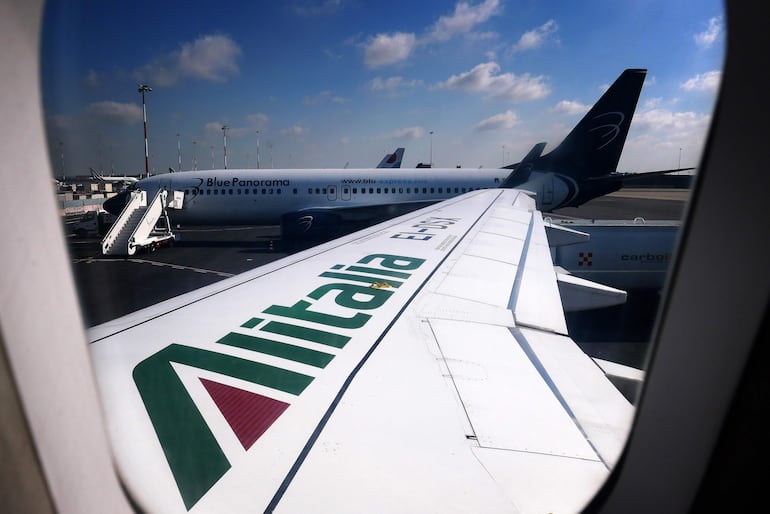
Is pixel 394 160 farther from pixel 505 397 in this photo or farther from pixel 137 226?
pixel 505 397

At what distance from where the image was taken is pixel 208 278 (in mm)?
11328

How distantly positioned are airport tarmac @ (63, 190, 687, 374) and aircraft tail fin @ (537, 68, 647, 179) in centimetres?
228

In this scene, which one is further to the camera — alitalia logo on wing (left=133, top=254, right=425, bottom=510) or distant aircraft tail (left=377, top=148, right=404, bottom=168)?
distant aircraft tail (left=377, top=148, right=404, bottom=168)

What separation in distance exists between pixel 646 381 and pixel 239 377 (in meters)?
1.40

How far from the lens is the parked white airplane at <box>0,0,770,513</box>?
0.98 metres

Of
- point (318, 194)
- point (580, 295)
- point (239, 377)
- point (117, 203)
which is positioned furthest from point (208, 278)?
point (239, 377)

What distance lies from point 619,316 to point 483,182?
9.24 metres

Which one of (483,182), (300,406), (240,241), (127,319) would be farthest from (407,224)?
(240,241)

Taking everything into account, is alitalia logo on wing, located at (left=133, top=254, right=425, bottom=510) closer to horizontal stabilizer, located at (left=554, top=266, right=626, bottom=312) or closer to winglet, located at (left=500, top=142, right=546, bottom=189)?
horizontal stabilizer, located at (left=554, top=266, right=626, bottom=312)

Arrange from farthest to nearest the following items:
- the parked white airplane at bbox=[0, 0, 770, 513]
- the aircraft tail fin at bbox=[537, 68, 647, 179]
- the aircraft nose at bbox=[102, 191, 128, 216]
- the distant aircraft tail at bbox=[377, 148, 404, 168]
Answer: the distant aircraft tail at bbox=[377, 148, 404, 168]
the aircraft nose at bbox=[102, 191, 128, 216]
the aircraft tail fin at bbox=[537, 68, 647, 179]
the parked white airplane at bbox=[0, 0, 770, 513]

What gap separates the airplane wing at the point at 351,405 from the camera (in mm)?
1141

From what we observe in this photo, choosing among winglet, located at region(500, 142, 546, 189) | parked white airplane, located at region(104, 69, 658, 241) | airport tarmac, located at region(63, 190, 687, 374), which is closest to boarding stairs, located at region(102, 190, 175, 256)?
airport tarmac, located at region(63, 190, 687, 374)

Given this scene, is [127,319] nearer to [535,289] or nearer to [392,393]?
[392,393]

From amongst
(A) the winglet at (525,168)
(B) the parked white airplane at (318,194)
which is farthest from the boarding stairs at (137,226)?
(A) the winglet at (525,168)
